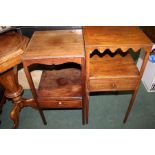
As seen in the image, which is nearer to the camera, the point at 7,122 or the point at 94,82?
the point at 94,82

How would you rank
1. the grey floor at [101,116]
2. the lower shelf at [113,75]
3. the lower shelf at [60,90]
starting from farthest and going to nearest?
1. the grey floor at [101,116]
2. the lower shelf at [60,90]
3. the lower shelf at [113,75]

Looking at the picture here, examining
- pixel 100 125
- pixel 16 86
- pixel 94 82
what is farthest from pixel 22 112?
pixel 94 82

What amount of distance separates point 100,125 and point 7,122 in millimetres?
1022

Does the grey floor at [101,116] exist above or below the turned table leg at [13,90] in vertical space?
below

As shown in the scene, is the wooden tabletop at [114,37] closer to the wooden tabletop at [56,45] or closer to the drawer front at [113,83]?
the wooden tabletop at [56,45]

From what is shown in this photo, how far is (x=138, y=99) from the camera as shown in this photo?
1.85 m

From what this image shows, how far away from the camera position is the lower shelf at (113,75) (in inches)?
46.6

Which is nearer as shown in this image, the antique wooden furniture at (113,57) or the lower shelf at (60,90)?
the antique wooden furniture at (113,57)

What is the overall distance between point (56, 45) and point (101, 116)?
3.20 feet

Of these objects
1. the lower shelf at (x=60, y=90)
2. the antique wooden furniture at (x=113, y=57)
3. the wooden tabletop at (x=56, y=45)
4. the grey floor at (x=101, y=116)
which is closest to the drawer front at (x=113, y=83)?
the antique wooden furniture at (x=113, y=57)

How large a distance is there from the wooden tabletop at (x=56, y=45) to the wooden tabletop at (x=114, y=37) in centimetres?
8

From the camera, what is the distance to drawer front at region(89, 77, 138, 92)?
1.20 metres

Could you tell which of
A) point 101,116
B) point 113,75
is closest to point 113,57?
point 113,75
